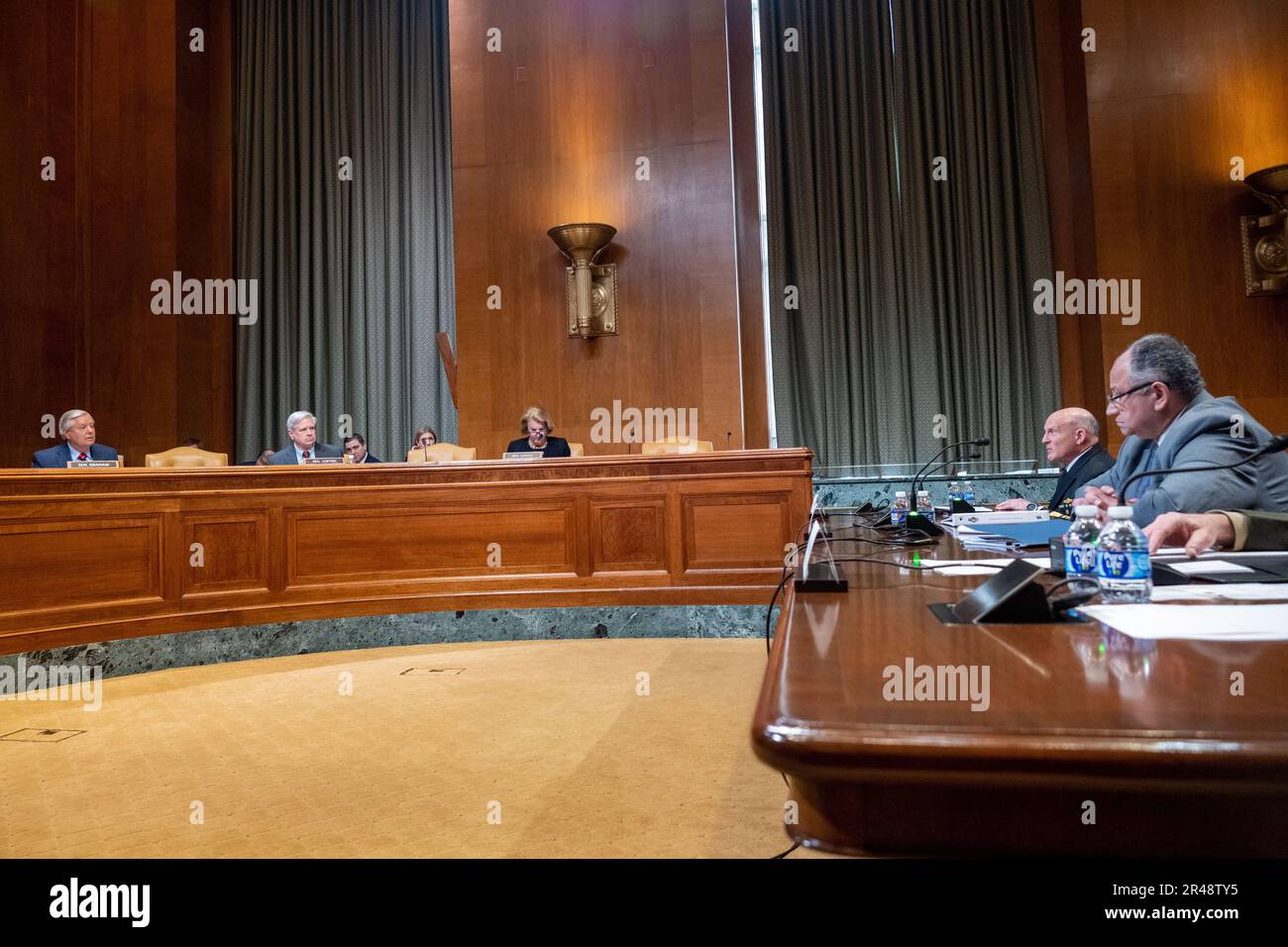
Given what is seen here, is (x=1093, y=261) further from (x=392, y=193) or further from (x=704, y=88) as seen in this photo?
(x=392, y=193)

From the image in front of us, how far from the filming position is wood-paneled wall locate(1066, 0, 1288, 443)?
6.03 metres

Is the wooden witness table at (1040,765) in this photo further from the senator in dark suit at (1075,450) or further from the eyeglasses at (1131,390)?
the senator in dark suit at (1075,450)

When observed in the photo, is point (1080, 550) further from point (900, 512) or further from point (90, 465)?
point (90, 465)

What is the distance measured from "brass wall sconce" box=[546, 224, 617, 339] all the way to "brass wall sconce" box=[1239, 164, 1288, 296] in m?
4.50

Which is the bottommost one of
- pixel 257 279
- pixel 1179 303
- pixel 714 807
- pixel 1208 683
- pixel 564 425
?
pixel 714 807

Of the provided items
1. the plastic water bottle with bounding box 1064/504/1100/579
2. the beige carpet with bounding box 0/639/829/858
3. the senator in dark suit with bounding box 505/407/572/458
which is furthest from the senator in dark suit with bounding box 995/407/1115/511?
the senator in dark suit with bounding box 505/407/572/458

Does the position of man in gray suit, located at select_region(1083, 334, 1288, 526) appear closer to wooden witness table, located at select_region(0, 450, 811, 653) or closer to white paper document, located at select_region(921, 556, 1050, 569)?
white paper document, located at select_region(921, 556, 1050, 569)

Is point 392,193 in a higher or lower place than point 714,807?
higher

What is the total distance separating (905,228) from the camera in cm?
704

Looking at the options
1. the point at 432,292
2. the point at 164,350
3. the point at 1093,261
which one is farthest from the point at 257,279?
the point at 1093,261

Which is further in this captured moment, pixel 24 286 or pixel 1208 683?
pixel 24 286
